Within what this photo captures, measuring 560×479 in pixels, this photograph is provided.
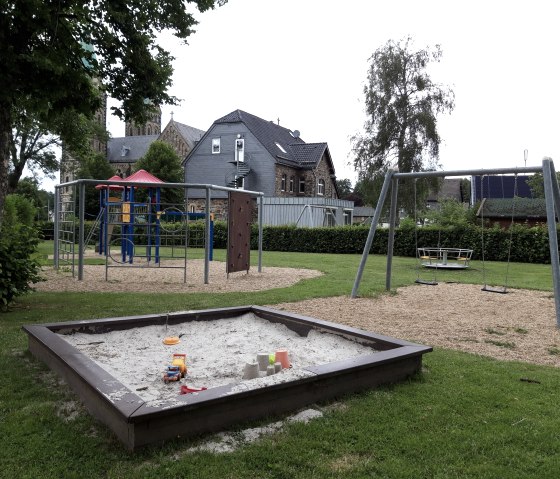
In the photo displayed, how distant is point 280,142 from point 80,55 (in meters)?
36.6

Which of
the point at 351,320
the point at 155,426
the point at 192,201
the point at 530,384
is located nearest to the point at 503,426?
the point at 530,384

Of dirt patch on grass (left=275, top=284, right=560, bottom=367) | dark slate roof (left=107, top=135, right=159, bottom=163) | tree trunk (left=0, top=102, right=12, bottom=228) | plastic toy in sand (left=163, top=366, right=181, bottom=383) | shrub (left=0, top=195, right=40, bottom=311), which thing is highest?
dark slate roof (left=107, top=135, right=159, bottom=163)

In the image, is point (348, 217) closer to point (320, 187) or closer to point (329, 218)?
point (329, 218)

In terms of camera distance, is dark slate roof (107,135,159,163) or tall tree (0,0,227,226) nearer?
tall tree (0,0,227,226)

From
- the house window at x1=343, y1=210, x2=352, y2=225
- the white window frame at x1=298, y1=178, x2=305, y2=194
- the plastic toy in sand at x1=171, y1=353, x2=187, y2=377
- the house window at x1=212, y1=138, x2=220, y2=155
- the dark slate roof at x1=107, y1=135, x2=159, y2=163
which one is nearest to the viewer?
the plastic toy in sand at x1=171, y1=353, x2=187, y2=377

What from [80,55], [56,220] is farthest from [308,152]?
[80,55]

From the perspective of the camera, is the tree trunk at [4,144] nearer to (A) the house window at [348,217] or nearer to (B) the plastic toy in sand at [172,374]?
(B) the plastic toy in sand at [172,374]

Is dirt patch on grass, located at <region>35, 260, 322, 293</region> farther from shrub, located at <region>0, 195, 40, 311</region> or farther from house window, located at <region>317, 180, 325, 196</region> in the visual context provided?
house window, located at <region>317, 180, 325, 196</region>

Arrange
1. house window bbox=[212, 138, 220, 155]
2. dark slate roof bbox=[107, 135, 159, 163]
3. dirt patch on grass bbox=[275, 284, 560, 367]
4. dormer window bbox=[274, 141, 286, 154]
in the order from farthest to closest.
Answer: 1. dark slate roof bbox=[107, 135, 159, 163]
2. dormer window bbox=[274, 141, 286, 154]
3. house window bbox=[212, 138, 220, 155]
4. dirt patch on grass bbox=[275, 284, 560, 367]

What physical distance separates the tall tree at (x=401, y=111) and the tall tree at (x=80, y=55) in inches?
904

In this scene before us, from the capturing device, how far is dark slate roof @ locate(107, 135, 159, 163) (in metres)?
66.8

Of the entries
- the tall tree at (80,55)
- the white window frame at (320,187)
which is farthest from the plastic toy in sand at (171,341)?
the white window frame at (320,187)

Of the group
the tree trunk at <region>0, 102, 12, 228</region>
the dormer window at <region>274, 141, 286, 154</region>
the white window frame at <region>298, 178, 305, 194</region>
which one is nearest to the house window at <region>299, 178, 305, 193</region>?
the white window frame at <region>298, 178, 305, 194</region>

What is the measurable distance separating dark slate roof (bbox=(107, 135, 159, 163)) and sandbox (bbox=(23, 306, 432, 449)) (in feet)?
211
